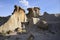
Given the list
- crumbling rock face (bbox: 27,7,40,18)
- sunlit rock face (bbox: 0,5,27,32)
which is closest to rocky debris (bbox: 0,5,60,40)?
sunlit rock face (bbox: 0,5,27,32)

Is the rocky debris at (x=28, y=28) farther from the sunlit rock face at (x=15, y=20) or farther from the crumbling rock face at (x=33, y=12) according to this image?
the crumbling rock face at (x=33, y=12)

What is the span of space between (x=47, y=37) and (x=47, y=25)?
Answer: 3.53 m

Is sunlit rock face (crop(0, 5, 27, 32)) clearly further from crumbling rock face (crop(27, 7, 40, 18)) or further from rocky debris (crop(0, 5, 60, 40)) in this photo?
crumbling rock face (crop(27, 7, 40, 18))

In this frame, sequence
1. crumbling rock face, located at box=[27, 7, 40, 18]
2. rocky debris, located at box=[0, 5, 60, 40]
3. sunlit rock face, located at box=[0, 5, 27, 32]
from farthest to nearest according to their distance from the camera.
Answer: crumbling rock face, located at box=[27, 7, 40, 18]
sunlit rock face, located at box=[0, 5, 27, 32]
rocky debris, located at box=[0, 5, 60, 40]

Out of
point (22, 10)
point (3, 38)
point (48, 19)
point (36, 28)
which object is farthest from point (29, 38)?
point (22, 10)

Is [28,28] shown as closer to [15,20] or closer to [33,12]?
[15,20]

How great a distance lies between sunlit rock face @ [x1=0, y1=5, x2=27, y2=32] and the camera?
67.5 ft

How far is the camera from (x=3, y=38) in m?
17.2

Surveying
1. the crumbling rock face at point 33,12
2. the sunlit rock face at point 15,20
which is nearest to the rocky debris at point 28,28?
the sunlit rock face at point 15,20

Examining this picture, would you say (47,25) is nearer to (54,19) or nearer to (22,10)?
(54,19)

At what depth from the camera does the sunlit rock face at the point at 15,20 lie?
2058cm

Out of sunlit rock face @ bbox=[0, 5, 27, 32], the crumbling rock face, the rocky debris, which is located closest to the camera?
the rocky debris

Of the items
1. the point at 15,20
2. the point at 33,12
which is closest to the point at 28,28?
the point at 15,20

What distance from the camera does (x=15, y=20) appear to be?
23.0 metres
